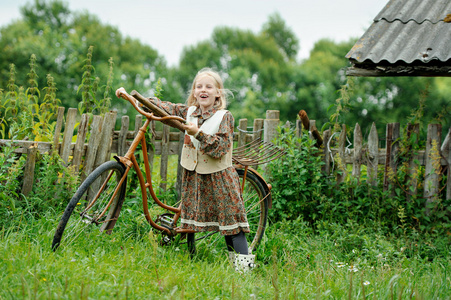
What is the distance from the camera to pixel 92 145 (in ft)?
15.7

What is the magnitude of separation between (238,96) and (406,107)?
10478 millimetres

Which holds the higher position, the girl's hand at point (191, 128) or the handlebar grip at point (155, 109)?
the handlebar grip at point (155, 109)

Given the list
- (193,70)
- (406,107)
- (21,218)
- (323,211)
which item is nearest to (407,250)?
(323,211)

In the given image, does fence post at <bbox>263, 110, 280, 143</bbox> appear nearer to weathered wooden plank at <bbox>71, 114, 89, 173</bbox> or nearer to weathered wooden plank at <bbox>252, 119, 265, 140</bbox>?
weathered wooden plank at <bbox>252, 119, 265, 140</bbox>

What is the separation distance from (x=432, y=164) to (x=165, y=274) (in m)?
3.74

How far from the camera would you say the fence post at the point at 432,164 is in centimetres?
521

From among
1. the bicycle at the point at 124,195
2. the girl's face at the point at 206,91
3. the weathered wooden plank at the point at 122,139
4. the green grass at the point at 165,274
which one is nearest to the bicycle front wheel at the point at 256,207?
the bicycle at the point at 124,195

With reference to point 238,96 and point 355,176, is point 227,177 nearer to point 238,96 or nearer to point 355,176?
point 355,176

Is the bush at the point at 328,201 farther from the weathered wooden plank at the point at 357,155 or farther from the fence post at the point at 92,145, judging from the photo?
the fence post at the point at 92,145

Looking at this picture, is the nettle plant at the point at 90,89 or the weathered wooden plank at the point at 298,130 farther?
the weathered wooden plank at the point at 298,130

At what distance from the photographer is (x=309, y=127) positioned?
539cm

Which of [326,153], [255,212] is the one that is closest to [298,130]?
[326,153]

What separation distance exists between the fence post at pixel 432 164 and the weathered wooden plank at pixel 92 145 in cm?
380

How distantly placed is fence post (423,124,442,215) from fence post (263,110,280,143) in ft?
5.93
